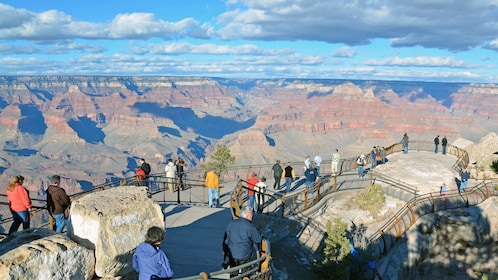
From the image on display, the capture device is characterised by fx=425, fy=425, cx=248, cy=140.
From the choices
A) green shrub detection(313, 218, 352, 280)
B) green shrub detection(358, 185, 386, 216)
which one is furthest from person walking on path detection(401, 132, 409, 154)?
green shrub detection(313, 218, 352, 280)

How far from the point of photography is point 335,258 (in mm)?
12922

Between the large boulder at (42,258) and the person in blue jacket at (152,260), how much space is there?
969 millimetres

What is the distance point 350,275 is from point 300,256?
1842mm

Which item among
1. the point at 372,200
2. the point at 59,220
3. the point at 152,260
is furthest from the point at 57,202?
the point at 372,200

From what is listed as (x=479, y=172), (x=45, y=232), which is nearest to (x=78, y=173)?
A: (x=479, y=172)

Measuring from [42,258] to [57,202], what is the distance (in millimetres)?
4528

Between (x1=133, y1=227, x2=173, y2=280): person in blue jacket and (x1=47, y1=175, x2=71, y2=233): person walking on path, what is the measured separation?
15.2 ft

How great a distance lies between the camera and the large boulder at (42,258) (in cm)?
548

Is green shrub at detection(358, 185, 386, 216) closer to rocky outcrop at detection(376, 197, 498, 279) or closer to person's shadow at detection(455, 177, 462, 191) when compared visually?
rocky outcrop at detection(376, 197, 498, 279)

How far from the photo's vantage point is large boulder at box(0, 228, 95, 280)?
548 centimetres

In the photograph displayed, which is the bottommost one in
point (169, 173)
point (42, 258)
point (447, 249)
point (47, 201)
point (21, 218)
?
point (447, 249)

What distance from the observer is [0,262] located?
212 inches

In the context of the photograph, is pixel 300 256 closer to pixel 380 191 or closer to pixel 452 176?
pixel 380 191

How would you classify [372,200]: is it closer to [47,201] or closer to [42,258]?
[47,201]
